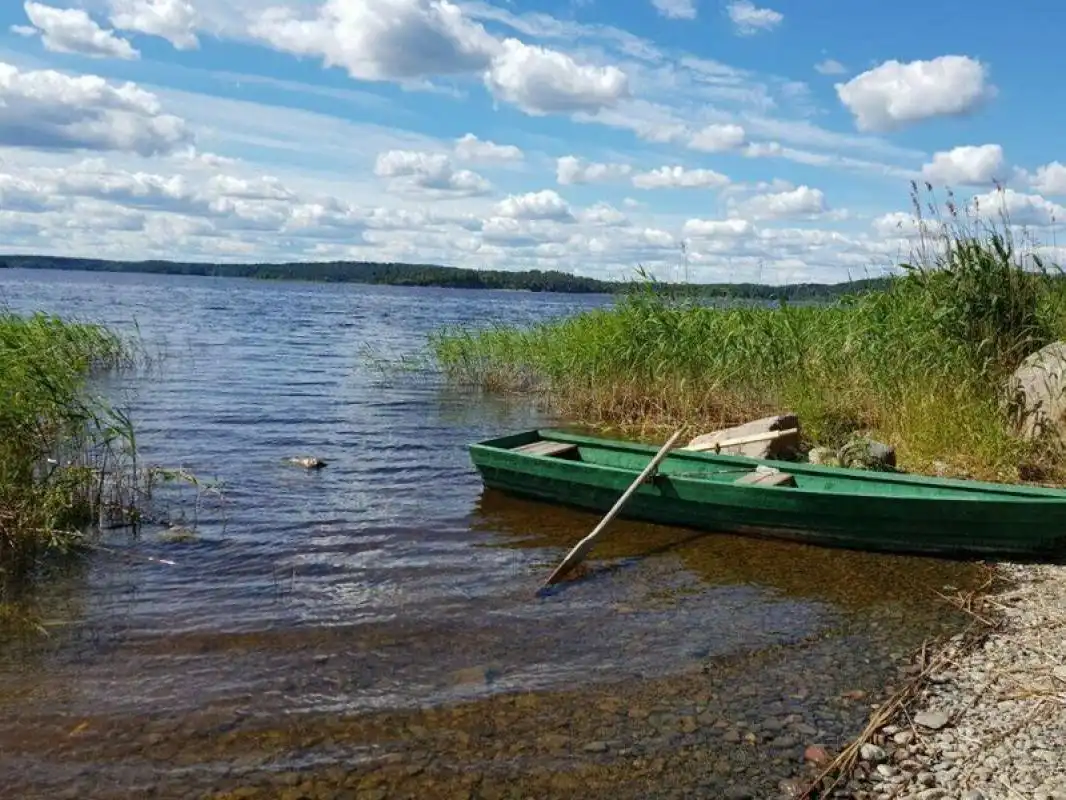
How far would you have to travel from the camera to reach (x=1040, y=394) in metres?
10.0

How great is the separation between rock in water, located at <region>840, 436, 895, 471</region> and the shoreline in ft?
11.5

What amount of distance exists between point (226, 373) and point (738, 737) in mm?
18284

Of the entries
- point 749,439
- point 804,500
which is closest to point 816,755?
point 804,500

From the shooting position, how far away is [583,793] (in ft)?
14.5

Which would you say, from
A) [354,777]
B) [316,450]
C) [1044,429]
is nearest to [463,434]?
[316,450]

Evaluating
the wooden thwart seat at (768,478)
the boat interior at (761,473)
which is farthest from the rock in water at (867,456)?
the wooden thwart seat at (768,478)

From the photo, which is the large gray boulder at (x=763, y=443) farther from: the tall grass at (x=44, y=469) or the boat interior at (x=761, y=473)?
the tall grass at (x=44, y=469)

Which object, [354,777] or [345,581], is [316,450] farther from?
[354,777]

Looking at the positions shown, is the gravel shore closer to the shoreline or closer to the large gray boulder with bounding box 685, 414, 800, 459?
the shoreline

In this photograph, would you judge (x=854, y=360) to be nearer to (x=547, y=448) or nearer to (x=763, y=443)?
(x=763, y=443)

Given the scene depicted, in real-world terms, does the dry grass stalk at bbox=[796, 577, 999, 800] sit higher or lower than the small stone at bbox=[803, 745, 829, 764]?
higher

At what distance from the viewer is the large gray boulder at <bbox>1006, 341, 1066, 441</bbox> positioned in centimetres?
971

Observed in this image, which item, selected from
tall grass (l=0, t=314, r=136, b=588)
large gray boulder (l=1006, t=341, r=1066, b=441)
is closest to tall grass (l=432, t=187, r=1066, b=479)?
large gray boulder (l=1006, t=341, r=1066, b=441)

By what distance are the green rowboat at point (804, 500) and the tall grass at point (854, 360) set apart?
6.19 ft
